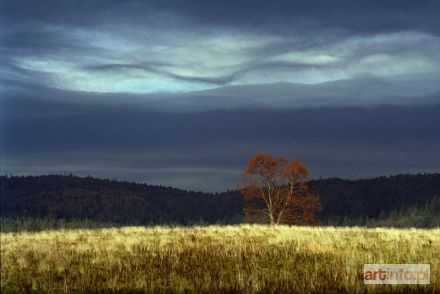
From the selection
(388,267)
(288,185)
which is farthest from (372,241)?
(288,185)

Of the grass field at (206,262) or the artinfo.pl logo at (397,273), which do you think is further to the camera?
the artinfo.pl logo at (397,273)

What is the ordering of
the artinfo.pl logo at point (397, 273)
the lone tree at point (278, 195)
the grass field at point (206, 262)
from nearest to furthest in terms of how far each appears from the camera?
the grass field at point (206, 262)
the artinfo.pl logo at point (397, 273)
the lone tree at point (278, 195)

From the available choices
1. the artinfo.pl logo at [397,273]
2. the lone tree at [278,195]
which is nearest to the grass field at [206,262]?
the artinfo.pl logo at [397,273]

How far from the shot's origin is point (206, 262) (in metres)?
21.9

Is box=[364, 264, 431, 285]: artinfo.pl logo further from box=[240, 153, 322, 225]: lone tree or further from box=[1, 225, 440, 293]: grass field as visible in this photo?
box=[240, 153, 322, 225]: lone tree

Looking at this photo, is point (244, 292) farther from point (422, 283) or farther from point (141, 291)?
point (422, 283)

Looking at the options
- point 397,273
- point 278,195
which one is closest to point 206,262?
point 397,273

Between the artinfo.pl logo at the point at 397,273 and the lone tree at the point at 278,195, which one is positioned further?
the lone tree at the point at 278,195

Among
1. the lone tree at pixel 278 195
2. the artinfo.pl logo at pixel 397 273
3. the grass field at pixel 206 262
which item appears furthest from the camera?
the lone tree at pixel 278 195

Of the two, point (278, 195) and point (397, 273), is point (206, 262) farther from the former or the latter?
point (278, 195)

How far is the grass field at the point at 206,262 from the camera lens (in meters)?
→ 17.5

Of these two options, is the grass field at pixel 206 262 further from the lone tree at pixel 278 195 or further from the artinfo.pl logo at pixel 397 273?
the lone tree at pixel 278 195

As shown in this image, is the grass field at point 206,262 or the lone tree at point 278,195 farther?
the lone tree at point 278,195

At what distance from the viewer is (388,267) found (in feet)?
67.1
